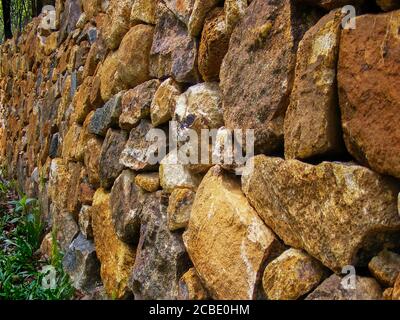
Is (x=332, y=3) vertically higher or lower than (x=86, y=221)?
higher

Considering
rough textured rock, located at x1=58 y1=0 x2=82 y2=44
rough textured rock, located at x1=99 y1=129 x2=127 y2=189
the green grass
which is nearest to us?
rough textured rock, located at x1=99 y1=129 x2=127 y2=189

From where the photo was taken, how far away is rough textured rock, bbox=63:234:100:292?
8.38 feet

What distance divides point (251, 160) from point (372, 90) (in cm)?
47

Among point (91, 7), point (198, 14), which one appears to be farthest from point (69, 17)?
point (198, 14)

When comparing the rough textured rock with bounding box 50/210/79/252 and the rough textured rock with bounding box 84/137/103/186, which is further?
the rough textured rock with bounding box 50/210/79/252

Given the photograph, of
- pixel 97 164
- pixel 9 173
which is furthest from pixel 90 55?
pixel 9 173

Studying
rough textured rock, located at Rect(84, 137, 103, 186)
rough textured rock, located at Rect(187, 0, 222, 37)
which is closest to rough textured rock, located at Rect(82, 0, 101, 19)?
rough textured rock, located at Rect(84, 137, 103, 186)

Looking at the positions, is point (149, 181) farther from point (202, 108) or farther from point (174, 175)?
point (202, 108)

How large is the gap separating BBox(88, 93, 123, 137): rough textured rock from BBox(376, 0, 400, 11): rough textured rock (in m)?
1.57

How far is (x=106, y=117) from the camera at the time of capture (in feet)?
8.31

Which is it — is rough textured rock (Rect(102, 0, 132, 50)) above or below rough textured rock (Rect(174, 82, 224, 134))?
above

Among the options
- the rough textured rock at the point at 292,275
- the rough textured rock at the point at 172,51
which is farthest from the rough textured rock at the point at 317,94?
the rough textured rock at the point at 172,51

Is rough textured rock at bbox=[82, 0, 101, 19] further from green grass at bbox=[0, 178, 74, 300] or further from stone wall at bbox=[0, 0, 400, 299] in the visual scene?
green grass at bbox=[0, 178, 74, 300]

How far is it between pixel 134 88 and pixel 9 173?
405 cm
